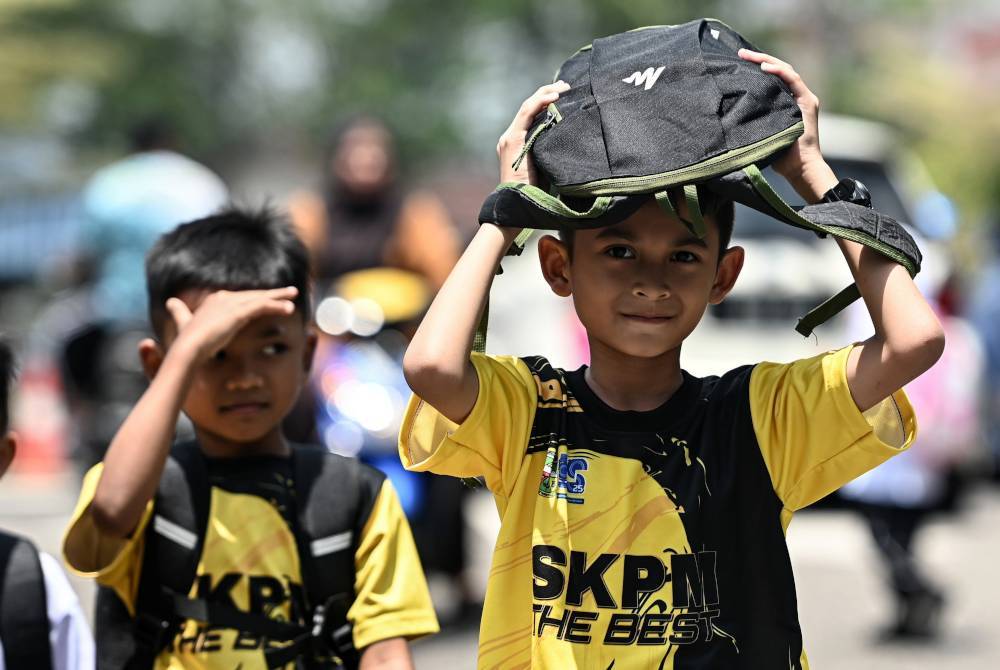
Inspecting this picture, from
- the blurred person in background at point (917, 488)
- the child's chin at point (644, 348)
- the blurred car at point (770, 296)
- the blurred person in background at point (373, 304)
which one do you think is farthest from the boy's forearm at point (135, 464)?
the blurred car at point (770, 296)

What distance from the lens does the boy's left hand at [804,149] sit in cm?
259

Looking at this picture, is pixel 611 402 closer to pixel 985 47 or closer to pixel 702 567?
pixel 702 567

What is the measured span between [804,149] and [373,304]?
12.3 feet

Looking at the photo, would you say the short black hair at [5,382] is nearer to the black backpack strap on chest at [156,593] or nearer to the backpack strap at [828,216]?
the black backpack strap on chest at [156,593]

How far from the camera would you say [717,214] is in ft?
8.82

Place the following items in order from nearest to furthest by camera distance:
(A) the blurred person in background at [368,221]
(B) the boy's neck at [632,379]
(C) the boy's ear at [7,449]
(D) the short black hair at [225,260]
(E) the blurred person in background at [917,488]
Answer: (B) the boy's neck at [632,379]
(C) the boy's ear at [7,449]
(D) the short black hair at [225,260]
(A) the blurred person in background at [368,221]
(E) the blurred person in background at [917,488]

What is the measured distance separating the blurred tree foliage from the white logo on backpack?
30.7 metres

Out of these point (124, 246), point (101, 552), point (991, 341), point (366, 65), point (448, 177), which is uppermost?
point (366, 65)

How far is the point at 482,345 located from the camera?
2.75 metres

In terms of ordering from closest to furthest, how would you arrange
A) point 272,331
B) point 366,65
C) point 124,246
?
point 272,331, point 124,246, point 366,65

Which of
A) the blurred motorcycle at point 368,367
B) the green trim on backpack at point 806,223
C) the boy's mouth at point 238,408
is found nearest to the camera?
the green trim on backpack at point 806,223

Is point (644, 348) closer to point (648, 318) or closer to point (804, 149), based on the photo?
point (648, 318)

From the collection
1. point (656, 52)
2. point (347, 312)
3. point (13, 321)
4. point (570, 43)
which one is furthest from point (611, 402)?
point (570, 43)

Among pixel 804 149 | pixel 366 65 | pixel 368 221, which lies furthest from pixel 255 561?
pixel 366 65
